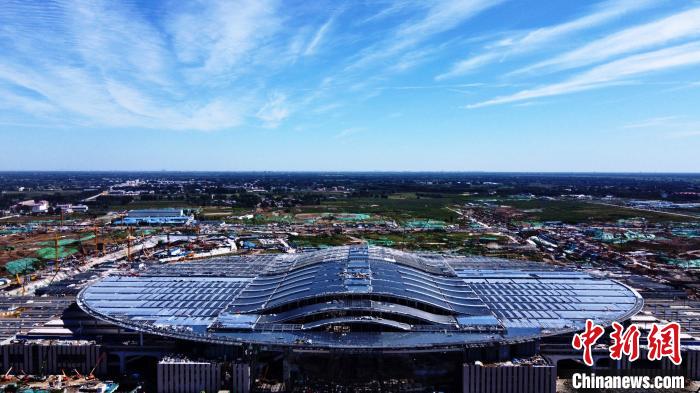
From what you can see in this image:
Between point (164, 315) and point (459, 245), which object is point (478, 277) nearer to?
point (164, 315)

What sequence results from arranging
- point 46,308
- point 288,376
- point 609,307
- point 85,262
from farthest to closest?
1. point 85,262
2. point 46,308
3. point 609,307
4. point 288,376

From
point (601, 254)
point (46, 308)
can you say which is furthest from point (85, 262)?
point (601, 254)

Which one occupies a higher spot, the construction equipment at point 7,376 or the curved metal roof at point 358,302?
the curved metal roof at point 358,302

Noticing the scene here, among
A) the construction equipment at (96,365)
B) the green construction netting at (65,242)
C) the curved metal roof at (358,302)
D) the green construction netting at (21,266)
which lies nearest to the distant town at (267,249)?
the construction equipment at (96,365)

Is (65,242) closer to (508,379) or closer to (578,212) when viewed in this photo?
(508,379)

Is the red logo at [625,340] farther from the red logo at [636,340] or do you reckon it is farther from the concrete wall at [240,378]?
the concrete wall at [240,378]

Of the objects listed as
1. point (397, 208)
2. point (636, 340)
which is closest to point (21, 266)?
point (636, 340)
